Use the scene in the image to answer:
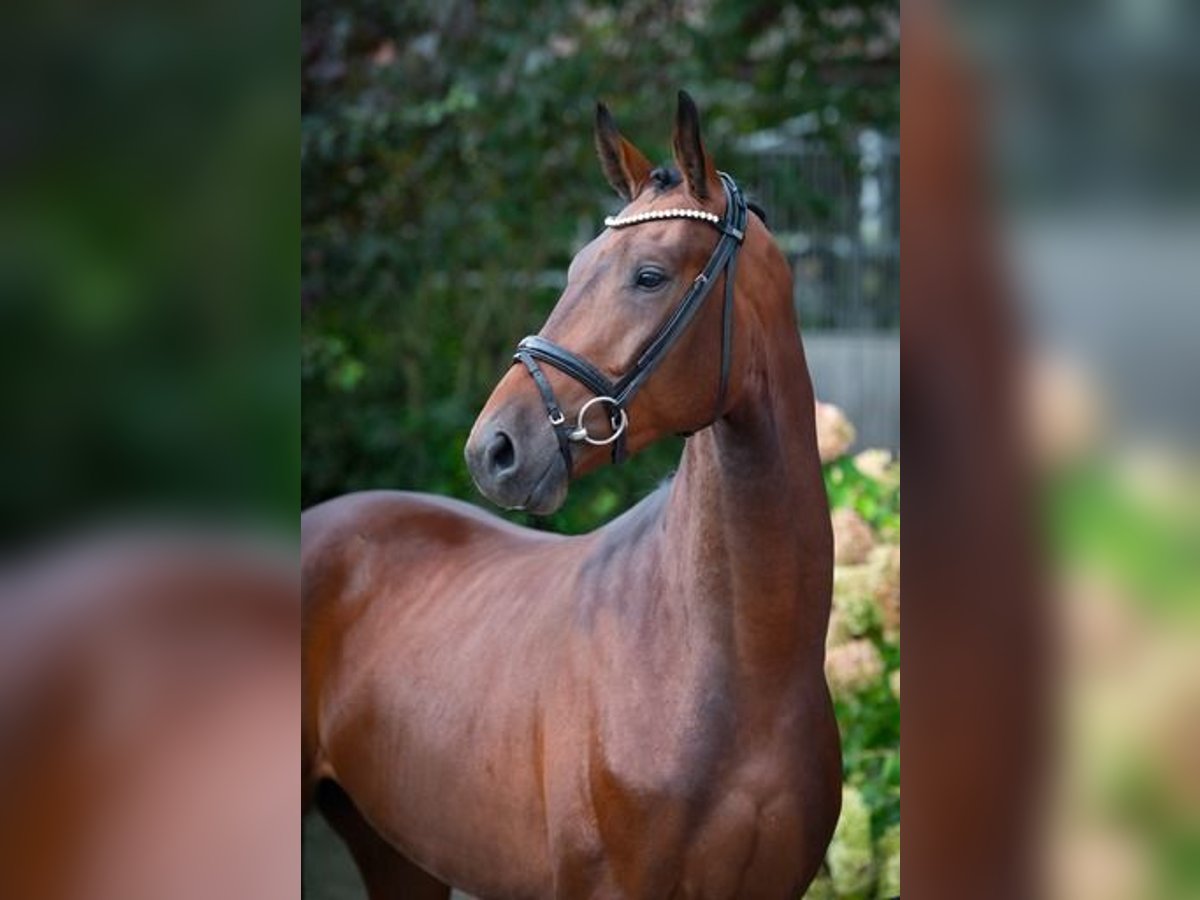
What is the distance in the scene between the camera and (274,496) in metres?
1.06

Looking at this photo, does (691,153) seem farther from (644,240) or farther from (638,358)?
(638,358)

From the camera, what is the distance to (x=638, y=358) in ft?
7.15

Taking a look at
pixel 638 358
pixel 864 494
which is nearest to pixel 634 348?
pixel 638 358

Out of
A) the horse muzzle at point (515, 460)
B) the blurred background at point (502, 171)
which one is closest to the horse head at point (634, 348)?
the horse muzzle at point (515, 460)

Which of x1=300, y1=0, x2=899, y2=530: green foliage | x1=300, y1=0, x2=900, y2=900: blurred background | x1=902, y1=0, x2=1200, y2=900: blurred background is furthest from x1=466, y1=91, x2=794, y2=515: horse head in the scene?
x1=300, y1=0, x2=899, y2=530: green foliage

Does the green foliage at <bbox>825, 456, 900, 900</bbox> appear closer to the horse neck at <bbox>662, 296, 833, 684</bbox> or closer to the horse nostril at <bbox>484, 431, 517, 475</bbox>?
the horse neck at <bbox>662, 296, 833, 684</bbox>

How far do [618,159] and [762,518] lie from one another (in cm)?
56

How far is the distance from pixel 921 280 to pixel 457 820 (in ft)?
6.78

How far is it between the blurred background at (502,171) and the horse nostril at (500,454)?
8.76ft

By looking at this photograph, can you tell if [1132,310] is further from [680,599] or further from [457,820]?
[457,820]

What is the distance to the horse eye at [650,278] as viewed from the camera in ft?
7.17

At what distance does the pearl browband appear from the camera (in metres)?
2.21

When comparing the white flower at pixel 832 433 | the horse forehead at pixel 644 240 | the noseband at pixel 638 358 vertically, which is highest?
the horse forehead at pixel 644 240

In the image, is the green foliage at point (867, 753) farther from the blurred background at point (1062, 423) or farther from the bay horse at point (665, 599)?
the blurred background at point (1062, 423)
